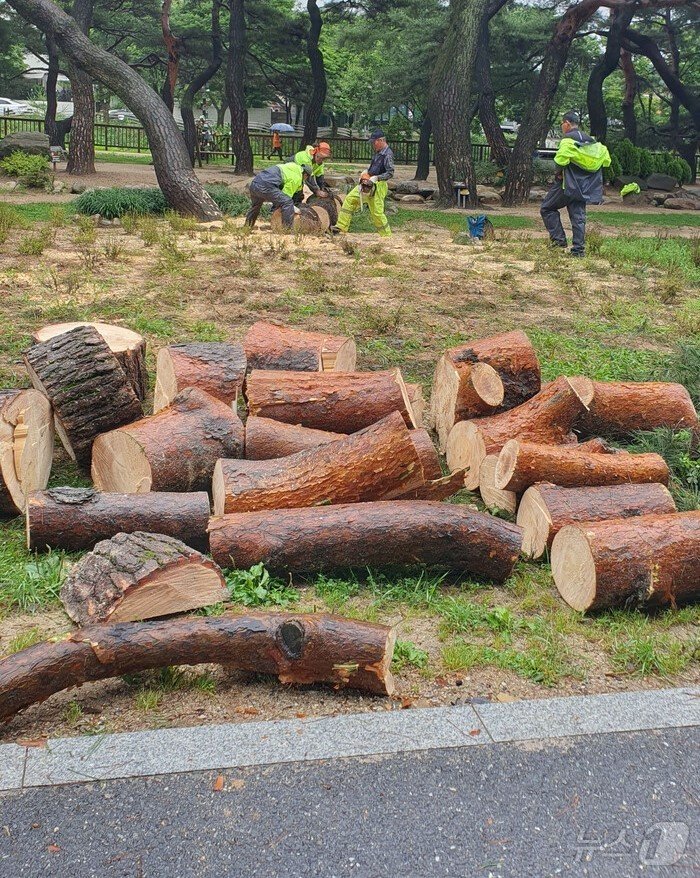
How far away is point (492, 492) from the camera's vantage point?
16.0 feet

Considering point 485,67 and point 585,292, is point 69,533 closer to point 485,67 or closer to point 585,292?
point 585,292

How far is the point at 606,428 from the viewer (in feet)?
18.5

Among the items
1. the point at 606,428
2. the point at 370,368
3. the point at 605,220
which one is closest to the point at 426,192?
the point at 605,220

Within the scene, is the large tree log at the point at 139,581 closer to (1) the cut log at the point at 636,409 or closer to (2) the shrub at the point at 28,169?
(1) the cut log at the point at 636,409

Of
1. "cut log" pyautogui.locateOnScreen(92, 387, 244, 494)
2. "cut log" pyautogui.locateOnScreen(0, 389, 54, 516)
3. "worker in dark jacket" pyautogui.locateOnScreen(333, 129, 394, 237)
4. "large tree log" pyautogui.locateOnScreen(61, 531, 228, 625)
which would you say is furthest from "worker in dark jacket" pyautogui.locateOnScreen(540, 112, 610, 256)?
"large tree log" pyautogui.locateOnScreen(61, 531, 228, 625)

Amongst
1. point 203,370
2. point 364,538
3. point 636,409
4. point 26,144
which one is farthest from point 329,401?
point 26,144

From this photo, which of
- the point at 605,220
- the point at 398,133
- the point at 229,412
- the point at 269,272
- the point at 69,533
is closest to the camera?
the point at 69,533

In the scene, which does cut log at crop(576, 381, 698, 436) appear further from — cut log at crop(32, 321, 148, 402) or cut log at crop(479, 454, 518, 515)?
cut log at crop(32, 321, 148, 402)

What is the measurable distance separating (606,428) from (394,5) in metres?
25.4

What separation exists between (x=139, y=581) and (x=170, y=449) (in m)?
1.26

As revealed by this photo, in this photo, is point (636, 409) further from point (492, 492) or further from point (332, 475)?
point (332, 475)

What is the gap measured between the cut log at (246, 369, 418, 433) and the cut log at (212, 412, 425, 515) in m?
0.68

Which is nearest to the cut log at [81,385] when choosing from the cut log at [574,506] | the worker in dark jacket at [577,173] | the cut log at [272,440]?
the cut log at [272,440]

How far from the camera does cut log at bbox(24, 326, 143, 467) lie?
4.79 metres
